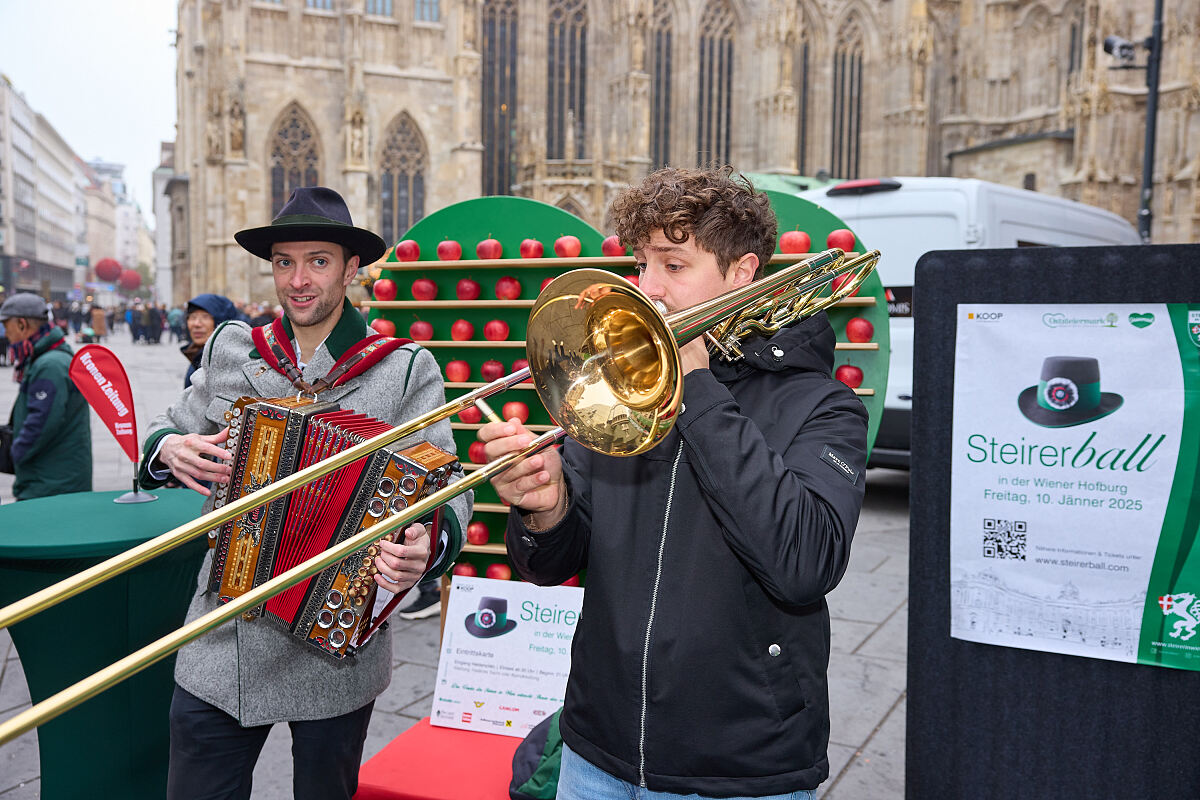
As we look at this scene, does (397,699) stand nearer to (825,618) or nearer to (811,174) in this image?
(825,618)

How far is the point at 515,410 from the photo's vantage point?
4.69m

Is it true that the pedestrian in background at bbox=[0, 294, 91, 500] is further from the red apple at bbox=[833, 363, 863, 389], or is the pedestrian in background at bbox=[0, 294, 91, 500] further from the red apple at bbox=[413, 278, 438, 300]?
the red apple at bbox=[833, 363, 863, 389]

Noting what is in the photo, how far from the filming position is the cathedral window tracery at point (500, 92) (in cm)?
3231

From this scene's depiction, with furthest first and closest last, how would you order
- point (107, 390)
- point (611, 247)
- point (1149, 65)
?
point (1149, 65) < point (611, 247) < point (107, 390)

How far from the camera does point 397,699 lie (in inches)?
181

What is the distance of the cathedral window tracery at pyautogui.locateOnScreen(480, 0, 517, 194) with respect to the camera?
32312 mm

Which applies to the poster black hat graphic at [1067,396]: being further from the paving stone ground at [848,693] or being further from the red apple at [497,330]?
the red apple at [497,330]

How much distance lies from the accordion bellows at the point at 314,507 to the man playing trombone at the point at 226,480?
0.10 m

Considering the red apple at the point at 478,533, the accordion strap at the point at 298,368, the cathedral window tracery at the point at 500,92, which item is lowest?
the red apple at the point at 478,533

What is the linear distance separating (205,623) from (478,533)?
11.8 ft

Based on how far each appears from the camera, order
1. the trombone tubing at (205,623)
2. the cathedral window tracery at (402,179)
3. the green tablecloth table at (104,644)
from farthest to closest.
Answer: the cathedral window tracery at (402,179), the green tablecloth table at (104,644), the trombone tubing at (205,623)

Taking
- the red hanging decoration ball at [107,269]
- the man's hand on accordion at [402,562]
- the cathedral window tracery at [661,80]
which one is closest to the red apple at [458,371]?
the man's hand on accordion at [402,562]

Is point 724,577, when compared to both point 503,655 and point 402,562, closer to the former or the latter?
point 402,562

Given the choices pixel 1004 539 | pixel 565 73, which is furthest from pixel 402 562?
pixel 565 73
